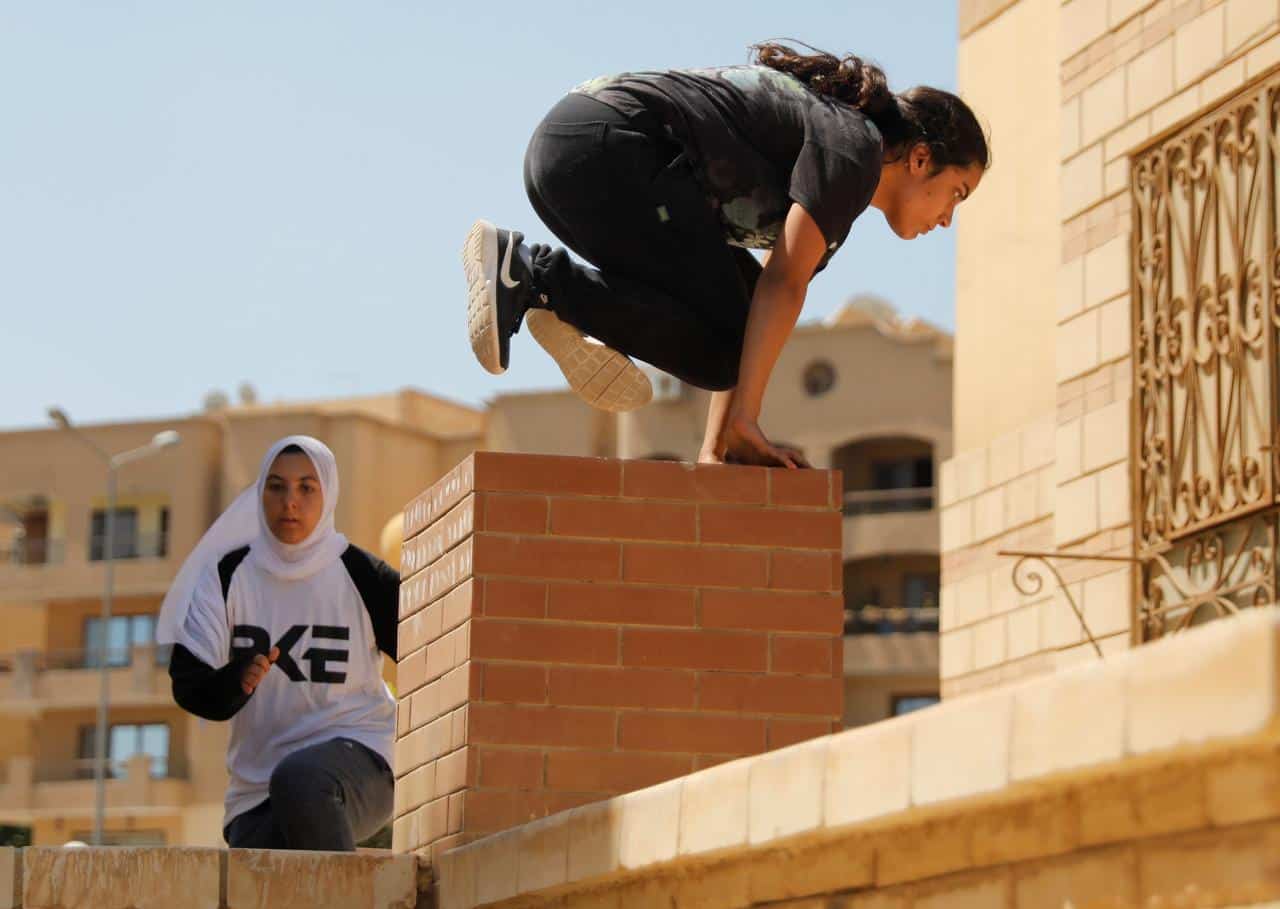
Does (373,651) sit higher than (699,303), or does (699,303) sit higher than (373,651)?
(699,303)

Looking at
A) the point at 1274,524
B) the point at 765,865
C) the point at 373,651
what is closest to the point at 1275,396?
the point at 1274,524

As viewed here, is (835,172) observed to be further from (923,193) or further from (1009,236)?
(1009,236)

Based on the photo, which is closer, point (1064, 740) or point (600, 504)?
point (1064, 740)

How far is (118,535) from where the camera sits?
6425 centimetres

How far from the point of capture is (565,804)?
542 cm

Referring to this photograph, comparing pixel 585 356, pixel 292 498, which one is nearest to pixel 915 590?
pixel 292 498

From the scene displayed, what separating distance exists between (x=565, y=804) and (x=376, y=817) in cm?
118

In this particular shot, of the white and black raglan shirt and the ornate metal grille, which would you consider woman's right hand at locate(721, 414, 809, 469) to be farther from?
the ornate metal grille

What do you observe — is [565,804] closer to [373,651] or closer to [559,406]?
[373,651]

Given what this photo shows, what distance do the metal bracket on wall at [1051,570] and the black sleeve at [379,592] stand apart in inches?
215

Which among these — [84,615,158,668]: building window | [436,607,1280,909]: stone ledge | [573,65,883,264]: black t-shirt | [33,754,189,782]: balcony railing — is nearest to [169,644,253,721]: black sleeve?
[573,65,883,264]: black t-shirt

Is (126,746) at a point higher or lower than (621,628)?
higher

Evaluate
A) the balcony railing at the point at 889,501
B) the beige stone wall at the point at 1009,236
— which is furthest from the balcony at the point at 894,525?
the beige stone wall at the point at 1009,236

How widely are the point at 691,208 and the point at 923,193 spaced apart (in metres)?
0.53
